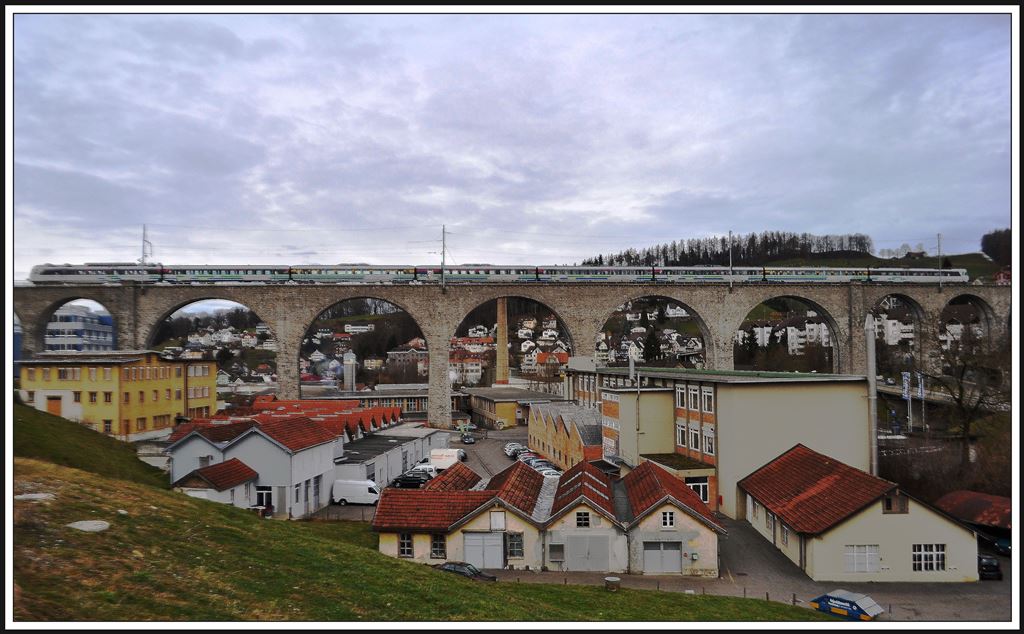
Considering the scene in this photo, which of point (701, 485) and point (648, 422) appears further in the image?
point (648, 422)

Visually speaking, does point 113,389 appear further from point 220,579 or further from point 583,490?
point 583,490

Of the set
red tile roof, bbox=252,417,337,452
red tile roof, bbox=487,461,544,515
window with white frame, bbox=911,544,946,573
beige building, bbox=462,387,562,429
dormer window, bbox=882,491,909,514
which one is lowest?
beige building, bbox=462,387,562,429

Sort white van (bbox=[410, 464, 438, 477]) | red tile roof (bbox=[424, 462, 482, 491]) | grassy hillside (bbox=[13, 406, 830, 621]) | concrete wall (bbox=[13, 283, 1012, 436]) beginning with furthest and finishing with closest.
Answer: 1. concrete wall (bbox=[13, 283, 1012, 436])
2. white van (bbox=[410, 464, 438, 477])
3. red tile roof (bbox=[424, 462, 482, 491])
4. grassy hillside (bbox=[13, 406, 830, 621])

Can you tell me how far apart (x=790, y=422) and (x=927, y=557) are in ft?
14.8

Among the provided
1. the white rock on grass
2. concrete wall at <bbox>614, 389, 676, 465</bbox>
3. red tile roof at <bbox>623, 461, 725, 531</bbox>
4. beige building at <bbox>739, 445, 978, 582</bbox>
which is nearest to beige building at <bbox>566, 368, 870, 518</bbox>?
concrete wall at <bbox>614, 389, 676, 465</bbox>

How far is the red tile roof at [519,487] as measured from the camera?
38.3 feet

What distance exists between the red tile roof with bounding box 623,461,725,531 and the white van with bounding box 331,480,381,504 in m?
6.69

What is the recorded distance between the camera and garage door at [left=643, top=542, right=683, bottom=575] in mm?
11211

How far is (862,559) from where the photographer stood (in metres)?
10.5

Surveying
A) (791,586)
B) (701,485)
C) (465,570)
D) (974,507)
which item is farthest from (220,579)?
(701,485)

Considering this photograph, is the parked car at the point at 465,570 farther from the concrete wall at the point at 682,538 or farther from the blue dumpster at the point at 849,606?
the blue dumpster at the point at 849,606

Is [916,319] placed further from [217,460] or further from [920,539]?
[217,460]

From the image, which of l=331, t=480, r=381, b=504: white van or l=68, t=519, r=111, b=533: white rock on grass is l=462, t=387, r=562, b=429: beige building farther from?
l=68, t=519, r=111, b=533: white rock on grass

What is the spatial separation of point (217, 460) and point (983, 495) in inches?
598
